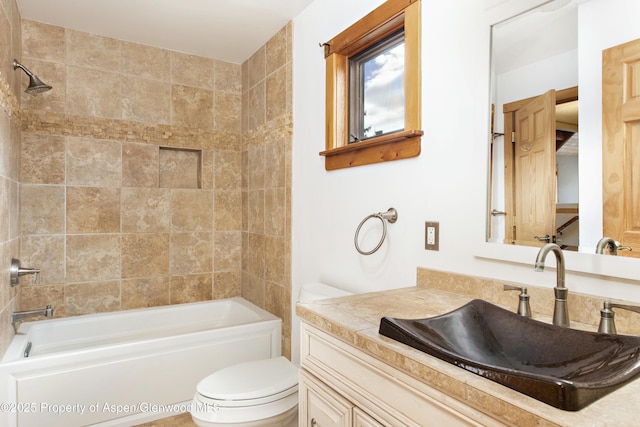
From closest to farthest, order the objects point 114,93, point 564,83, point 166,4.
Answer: point 564,83, point 166,4, point 114,93

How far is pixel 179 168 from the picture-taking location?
10.4ft

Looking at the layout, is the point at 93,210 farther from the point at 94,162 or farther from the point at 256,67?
the point at 256,67

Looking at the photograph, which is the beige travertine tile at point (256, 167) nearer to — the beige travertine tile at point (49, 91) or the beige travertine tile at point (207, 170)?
the beige travertine tile at point (207, 170)

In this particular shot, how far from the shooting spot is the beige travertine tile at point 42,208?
8.43ft

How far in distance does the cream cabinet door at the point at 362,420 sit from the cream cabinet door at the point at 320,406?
0.07 ft

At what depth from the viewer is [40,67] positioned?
264 cm

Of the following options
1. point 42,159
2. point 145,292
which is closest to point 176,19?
point 42,159

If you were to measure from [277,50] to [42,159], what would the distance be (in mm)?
1804

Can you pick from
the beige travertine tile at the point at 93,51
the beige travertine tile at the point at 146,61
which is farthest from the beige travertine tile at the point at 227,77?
the beige travertine tile at the point at 93,51

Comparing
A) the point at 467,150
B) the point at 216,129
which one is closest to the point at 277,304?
the point at 216,129

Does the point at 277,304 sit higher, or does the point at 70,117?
the point at 70,117

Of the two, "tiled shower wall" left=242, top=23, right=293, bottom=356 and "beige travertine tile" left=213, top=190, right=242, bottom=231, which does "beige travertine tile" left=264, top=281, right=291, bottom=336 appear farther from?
"beige travertine tile" left=213, top=190, right=242, bottom=231

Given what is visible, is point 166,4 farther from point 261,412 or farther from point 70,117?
point 261,412

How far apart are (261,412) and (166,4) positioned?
239 cm
